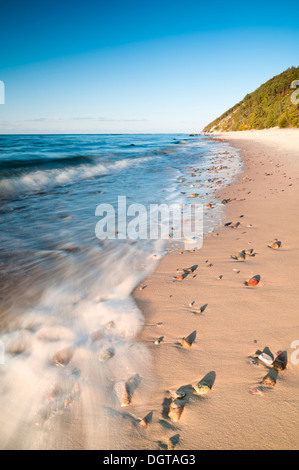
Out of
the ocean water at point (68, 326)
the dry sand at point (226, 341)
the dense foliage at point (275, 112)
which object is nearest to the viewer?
the dry sand at point (226, 341)

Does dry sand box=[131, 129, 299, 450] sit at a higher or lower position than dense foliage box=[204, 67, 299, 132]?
lower

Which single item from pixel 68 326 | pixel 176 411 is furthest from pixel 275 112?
pixel 176 411

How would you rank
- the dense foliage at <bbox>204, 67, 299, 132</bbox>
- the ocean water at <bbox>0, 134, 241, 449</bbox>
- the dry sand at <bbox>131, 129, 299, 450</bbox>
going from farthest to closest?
1. the dense foliage at <bbox>204, 67, 299, 132</bbox>
2. the ocean water at <bbox>0, 134, 241, 449</bbox>
3. the dry sand at <bbox>131, 129, 299, 450</bbox>

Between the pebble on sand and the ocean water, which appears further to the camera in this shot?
the ocean water

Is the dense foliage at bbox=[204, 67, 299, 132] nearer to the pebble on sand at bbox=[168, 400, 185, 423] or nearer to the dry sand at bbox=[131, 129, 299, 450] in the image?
the dry sand at bbox=[131, 129, 299, 450]

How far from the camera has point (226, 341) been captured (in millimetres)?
1865

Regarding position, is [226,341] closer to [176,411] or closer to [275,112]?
[176,411]

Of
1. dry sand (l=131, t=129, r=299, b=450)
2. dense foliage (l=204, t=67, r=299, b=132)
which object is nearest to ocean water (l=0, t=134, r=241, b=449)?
dry sand (l=131, t=129, r=299, b=450)

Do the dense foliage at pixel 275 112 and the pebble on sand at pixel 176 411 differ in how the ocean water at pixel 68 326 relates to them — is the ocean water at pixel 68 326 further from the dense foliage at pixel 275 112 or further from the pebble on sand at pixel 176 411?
the dense foliage at pixel 275 112

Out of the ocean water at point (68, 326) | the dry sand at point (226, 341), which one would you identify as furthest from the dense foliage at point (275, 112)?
the dry sand at point (226, 341)

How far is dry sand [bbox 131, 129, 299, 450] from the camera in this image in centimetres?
128

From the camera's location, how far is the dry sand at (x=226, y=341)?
1276mm
